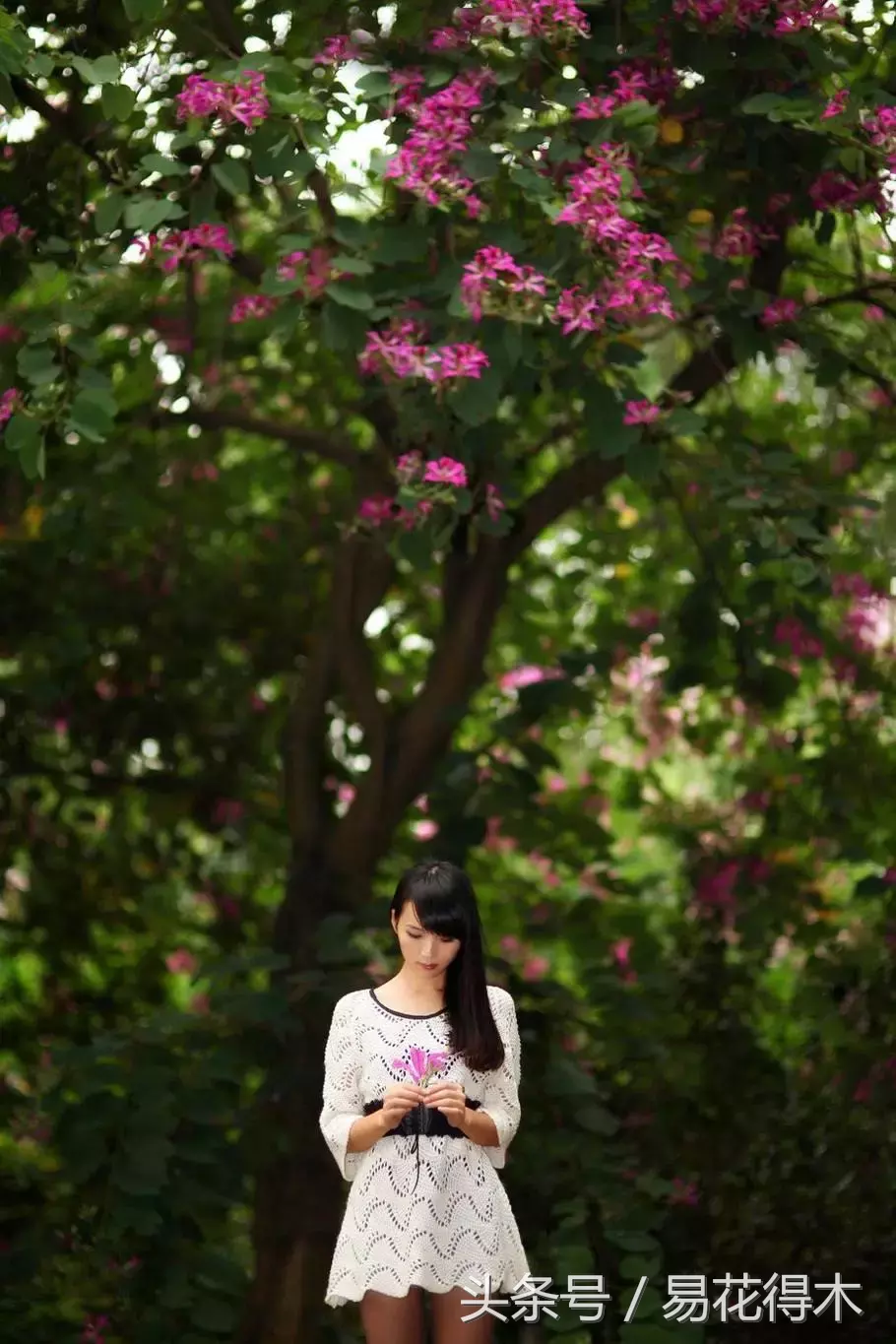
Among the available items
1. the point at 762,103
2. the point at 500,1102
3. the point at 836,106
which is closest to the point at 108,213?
the point at 762,103

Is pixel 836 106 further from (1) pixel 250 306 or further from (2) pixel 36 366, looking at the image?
(2) pixel 36 366

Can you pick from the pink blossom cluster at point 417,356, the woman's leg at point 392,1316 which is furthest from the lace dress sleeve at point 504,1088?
the pink blossom cluster at point 417,356

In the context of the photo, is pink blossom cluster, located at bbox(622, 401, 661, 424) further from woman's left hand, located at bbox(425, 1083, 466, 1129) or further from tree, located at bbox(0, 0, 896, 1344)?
woman's left hand, located at bbox(425, 1083, 466, 1129)

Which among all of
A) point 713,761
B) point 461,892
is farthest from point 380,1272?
point 713,761

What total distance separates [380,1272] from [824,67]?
2.48m

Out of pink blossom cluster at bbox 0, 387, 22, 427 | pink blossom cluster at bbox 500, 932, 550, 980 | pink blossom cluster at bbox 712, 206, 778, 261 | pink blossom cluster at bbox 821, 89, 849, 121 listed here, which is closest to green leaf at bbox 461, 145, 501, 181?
pink blossom cluster at bbox 821, 89, 849, 121

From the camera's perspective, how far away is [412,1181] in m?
3.38

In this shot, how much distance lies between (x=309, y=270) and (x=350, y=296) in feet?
0.85

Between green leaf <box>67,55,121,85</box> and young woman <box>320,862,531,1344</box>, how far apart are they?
161 centimetres

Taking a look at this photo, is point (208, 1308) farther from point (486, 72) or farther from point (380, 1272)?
point (486, 72)

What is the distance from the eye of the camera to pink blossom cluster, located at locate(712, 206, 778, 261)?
4625mm

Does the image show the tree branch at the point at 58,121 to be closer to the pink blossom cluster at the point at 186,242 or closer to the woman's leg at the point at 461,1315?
the pink blossom cluster at the point at 186,242

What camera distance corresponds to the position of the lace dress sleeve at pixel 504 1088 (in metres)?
3.43

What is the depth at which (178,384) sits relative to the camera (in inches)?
226
